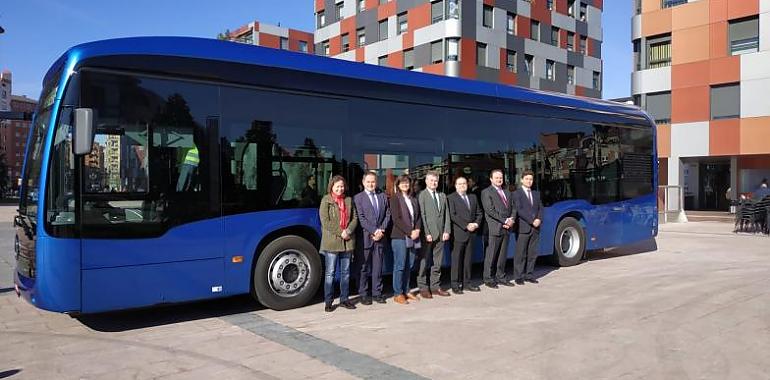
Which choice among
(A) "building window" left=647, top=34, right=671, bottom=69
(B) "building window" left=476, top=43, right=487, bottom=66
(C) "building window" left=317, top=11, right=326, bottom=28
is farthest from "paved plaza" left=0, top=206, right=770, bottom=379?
(C) "building window" left=317, top=11, right=326, bottom=28

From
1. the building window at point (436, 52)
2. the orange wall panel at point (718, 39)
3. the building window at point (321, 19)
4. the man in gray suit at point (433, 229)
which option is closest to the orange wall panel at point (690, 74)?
the orange wall panel at point (718, 39)

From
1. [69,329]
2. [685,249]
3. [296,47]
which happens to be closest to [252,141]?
[69,329]

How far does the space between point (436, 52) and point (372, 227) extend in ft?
110

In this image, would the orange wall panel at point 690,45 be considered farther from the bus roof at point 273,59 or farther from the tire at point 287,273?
the tire at point 287,273

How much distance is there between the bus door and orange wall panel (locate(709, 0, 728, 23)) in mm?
27298

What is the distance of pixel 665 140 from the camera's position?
27.9 meters

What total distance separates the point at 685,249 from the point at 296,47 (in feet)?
180

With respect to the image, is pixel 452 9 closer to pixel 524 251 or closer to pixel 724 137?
pixel 724 137

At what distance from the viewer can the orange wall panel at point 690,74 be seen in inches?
1054

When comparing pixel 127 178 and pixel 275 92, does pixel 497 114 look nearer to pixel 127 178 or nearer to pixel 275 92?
pixel 275 92

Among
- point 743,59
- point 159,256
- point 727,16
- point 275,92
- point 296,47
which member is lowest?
point 159,256

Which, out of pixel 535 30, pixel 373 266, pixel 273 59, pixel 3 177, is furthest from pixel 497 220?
pixel 3 177

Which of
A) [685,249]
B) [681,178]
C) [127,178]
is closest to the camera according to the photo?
[127,178]

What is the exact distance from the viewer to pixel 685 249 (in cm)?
1385
